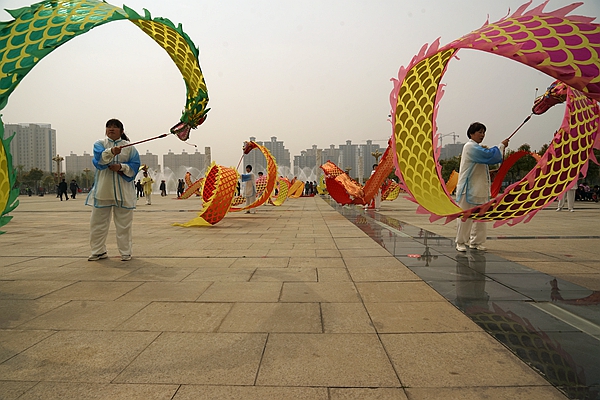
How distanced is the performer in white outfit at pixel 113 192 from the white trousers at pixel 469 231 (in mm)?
4316

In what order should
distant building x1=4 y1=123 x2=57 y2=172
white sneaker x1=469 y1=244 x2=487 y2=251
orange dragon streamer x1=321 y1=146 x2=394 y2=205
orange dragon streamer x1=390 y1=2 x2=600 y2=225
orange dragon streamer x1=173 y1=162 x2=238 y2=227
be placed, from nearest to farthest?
orange dragon streamer x1=390 y1=2 x2=600 y2=225 → white sneaker x1=469 y1=244 x2=487 y2=251 → orange dragon streamer x1=173 y1=162 x2=238 y2=227 → orange dragon streamer x1=321 y1=146 x2=394 y2=205 → distant building x1=4 y1=123 x2=57 y2=172

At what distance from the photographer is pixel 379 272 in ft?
13.3

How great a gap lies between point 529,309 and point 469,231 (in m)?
2.53

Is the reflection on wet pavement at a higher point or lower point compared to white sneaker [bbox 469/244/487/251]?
lower

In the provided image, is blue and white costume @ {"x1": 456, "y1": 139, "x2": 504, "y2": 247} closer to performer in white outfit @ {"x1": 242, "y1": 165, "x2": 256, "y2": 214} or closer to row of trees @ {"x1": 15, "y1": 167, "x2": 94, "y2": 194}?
performer in white outfit @ {"x1": 242, "y1": 165, "x2": 256, "y2": 214}

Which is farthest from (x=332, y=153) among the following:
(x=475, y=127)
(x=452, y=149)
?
(x=475, y=127)

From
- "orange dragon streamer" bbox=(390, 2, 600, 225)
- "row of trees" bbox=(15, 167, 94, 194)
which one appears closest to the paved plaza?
"orange dragon streamer" bbox=(390, 2, 600, 225)

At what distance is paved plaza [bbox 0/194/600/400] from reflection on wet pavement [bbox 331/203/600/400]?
0.10 meters

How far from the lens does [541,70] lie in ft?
9.66

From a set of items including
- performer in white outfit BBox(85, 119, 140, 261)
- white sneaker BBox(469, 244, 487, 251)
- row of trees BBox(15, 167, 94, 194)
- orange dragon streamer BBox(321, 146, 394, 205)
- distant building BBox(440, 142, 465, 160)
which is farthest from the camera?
distant building BBox(440, 142, 465, 160)

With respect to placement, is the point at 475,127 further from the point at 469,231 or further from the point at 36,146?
the point at 36,146

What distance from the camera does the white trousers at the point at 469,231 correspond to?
527cm

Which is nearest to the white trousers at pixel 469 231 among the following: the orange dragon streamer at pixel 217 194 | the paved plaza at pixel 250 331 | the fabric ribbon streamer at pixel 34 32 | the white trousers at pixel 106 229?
the paved plaza at pixel 250 331

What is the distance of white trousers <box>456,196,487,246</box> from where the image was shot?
5266mm
